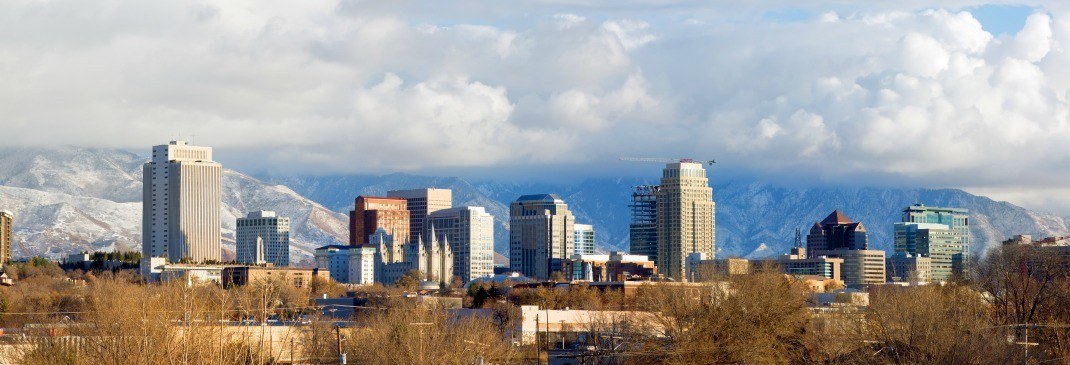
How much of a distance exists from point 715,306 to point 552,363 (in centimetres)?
2102

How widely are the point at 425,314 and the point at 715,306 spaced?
119 feet

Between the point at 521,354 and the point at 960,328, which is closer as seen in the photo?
the point at 960,328

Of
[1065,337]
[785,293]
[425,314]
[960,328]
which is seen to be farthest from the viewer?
[425,314]

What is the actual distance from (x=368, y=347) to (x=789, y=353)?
1121 inches

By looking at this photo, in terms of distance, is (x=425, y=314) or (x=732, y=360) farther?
(x=425, y=314)

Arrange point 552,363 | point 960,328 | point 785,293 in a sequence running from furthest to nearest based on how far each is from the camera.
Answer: point 552,363 < point 785,293 < point 960,328

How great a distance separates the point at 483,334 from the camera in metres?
143

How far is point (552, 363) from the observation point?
13912 centimetres

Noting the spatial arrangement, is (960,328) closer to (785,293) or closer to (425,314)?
(785,293)

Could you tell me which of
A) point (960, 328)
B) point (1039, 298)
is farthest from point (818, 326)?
point (960, 328)

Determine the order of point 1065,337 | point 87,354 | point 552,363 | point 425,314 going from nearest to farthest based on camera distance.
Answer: point 87,354 → point 1065,337 → point 552,363 → point 425,314

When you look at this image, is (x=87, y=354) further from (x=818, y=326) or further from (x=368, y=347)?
(x=818, y=326)

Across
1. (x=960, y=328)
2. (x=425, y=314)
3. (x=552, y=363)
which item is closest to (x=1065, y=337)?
(x=960, y=328)

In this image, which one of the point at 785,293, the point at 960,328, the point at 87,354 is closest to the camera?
the point at 87,354
